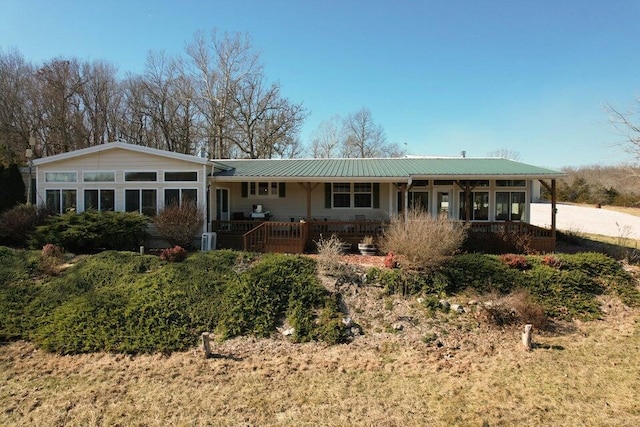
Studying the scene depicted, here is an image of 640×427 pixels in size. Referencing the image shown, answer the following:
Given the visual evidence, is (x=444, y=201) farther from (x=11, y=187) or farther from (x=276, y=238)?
(x=11, y=187)

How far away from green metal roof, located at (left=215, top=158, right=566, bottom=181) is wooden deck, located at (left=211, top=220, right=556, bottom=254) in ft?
5.92

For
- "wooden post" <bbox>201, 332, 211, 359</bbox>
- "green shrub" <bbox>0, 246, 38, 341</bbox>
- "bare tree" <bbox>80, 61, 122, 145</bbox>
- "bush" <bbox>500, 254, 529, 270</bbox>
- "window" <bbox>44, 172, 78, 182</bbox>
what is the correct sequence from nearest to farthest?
1. "wooden post" <bbox>201, 332, 211, 359</bbox>
2. "green shrub" <bbox>0, 246, 38, 341</bbox>
3. "bush" <bbox>500, 254, 529, 270</bbox>
4. "window" <bbox>44, 172, 78, 182</bbox>
5. "bare tree" <bbox>80, 61, 122, 145</bbox>

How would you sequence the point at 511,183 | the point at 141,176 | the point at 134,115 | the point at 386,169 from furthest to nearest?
the point at 134,115 → the point at 511,183 → the point at 386,169 → the point at 141,176

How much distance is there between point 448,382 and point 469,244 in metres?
7.47

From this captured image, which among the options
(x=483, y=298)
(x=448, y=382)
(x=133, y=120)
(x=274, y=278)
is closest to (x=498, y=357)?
(x=448, y=382)

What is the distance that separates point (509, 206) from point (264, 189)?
10886mm

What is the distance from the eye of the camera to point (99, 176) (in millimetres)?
12984

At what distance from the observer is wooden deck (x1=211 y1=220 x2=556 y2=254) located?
38.6 feet

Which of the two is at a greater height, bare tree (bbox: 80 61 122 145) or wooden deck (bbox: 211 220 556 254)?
bare tree (bbox: 80 61 122 145)

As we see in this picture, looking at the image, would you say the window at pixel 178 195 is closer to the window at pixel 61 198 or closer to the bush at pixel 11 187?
the window at pixel 61 198

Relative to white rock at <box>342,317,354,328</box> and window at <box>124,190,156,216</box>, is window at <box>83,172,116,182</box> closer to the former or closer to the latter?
window at <box>124,190,156,216</box>

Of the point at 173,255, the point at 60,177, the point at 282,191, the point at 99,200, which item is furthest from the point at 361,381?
the point at 60,177

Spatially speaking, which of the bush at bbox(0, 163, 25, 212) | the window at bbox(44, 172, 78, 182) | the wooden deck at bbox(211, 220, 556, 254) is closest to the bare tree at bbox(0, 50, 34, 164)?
the bush at bbox(0, 163, 25, 212)

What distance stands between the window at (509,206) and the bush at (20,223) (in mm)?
17860
